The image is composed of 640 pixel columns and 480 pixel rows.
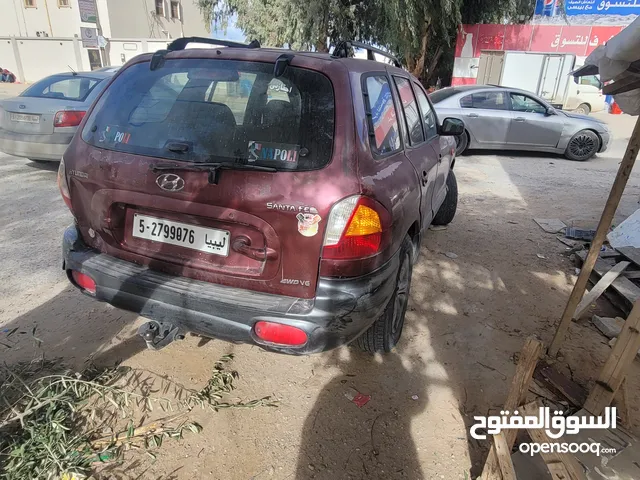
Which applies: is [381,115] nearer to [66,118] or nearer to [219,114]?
[219,114]

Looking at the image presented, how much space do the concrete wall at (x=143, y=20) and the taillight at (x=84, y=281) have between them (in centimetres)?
2734

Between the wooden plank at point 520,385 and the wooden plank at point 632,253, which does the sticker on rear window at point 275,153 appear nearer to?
the wooden plank at point 520,385

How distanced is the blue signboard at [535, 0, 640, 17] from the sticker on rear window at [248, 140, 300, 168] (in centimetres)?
2169

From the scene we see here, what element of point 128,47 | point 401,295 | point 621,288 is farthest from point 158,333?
point 128,47

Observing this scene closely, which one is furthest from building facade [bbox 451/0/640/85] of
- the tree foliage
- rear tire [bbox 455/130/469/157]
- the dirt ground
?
the dirt ground

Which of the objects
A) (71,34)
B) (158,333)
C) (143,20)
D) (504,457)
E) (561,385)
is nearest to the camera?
(504,457)

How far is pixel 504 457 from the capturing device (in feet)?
5.82

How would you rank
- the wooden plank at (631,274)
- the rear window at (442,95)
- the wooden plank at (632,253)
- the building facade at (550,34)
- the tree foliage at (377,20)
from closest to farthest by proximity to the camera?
1. the wooden plank at (631,274)
2. the wooden plank at (632,253)
3. the rear window at (442,95)
4. the tree foliage at (377,20)
5. the building facade at (550,34)

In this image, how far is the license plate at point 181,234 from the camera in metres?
2.09

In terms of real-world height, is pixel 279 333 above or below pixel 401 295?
above

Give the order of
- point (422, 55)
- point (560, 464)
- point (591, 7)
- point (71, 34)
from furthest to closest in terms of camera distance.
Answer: point (71, 34)
point (591, 7)
point (422, 55)
point (560, 464)

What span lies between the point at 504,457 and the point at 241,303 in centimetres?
129

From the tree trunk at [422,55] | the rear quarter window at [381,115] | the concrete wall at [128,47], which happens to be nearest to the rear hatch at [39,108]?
the rear quarter window at [381,115]

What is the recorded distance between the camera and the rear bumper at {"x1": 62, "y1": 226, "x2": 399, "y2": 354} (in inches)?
77.9
